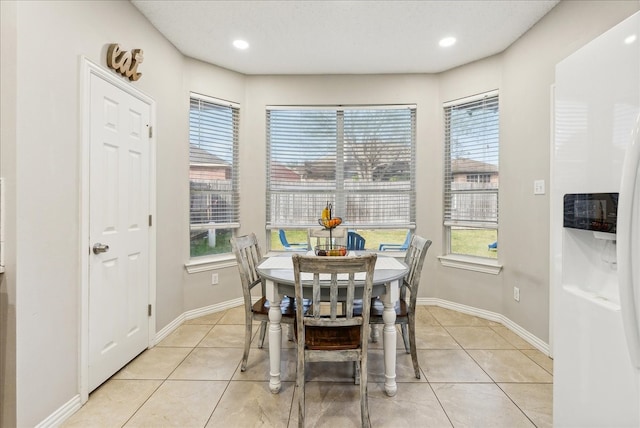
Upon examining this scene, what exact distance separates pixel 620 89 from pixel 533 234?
2.13 meters

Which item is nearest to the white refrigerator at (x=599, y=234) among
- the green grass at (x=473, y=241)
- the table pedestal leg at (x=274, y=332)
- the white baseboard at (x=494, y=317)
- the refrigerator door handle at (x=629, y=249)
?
the refrigerator door handle at (x=629, y=249)

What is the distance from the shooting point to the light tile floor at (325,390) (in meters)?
1.82

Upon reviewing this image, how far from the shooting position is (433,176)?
373 cm

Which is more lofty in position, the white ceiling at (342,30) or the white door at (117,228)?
the white ceiling at (342,30)

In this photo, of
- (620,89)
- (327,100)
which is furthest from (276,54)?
(620,89)

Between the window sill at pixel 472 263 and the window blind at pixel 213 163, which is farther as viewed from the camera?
the window blind at pixel 213 163

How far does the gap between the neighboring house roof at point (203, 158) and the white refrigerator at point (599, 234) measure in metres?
3.13

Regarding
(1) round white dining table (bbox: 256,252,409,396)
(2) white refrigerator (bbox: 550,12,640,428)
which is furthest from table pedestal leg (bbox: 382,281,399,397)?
(2) white refrigerator (bbox: 550,12,640,428)

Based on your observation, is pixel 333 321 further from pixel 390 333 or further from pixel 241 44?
pixel 241 44

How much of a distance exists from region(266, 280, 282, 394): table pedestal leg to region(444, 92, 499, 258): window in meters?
2.44

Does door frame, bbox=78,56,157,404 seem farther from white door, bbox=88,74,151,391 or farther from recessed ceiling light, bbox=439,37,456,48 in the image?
recessed ceiling light, bbox=439,37,456,48

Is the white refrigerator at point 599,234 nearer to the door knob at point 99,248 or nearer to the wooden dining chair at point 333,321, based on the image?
the wooden dining chair at point 333,321

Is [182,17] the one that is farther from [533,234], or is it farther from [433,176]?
[533,234]

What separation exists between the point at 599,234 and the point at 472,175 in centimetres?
257
